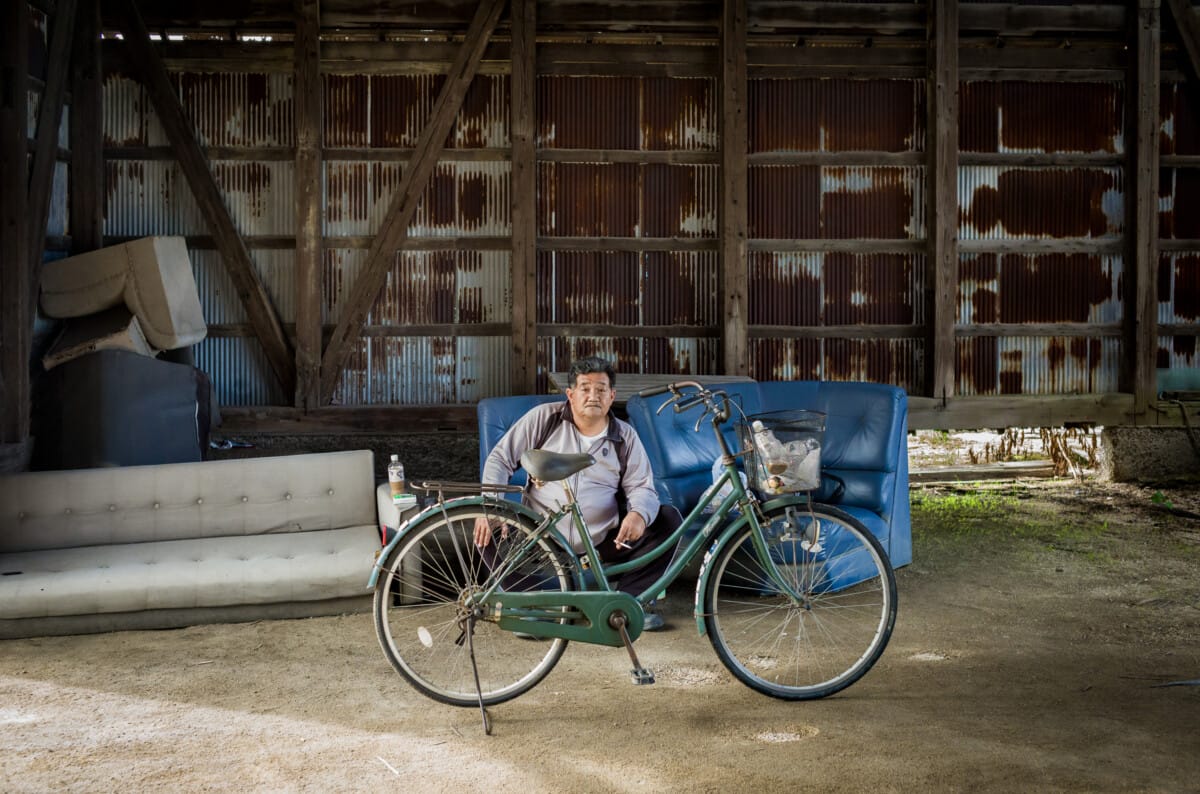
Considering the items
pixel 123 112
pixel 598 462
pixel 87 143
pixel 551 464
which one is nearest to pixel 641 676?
pixel 551 464

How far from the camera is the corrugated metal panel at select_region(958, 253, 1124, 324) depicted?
29.3 ft

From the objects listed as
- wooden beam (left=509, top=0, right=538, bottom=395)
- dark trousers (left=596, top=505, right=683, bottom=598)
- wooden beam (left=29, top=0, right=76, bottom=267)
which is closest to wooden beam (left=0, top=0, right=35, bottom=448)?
wooden beam (left=29, top=0, right=76, bottom=267)

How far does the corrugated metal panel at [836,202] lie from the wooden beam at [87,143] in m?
4.78

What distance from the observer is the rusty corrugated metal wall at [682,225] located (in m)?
8.46

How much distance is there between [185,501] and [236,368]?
10.4ft

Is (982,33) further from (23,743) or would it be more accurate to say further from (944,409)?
(23,743)

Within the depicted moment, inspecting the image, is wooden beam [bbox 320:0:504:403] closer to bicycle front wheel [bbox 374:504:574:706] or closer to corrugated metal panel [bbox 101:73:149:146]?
corrugated metal panel [bbox 101:73:149:146]

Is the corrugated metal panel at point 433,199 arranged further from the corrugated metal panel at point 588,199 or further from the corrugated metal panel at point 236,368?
the corrugated metal panel at point 236,368

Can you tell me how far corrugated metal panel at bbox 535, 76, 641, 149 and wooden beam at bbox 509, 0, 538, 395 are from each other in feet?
0.49

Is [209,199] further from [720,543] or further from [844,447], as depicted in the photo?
[720,543]

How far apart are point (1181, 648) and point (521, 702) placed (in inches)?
110

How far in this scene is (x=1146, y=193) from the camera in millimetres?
8836

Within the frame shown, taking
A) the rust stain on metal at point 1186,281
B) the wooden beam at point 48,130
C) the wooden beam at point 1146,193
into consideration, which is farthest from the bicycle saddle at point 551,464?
the rust stain on metal at point 1186,281

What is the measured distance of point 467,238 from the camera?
858 cm
